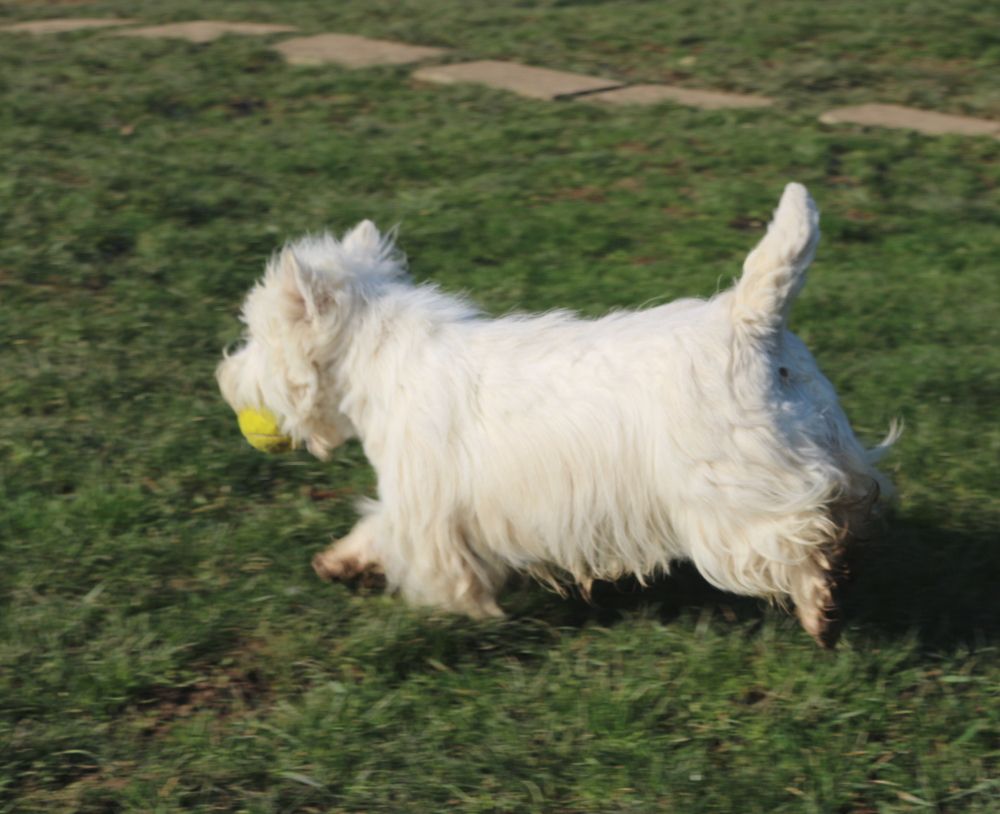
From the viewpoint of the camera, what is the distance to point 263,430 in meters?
4.55

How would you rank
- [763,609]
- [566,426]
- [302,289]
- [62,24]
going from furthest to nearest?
[62,24]
[763,609]
[302,289]
[566,426]

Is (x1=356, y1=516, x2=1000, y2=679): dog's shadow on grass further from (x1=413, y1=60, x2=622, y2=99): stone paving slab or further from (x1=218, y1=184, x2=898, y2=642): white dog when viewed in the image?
(x1=413, y1=60, x2=622, y2=99): stone paving slab

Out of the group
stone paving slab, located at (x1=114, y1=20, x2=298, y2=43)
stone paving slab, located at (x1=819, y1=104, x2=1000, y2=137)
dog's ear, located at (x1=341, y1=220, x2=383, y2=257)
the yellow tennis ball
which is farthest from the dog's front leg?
stone paving slab, located at (x1=114, y1=20, x2=298, y2=43)

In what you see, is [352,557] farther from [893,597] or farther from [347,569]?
[893,597]

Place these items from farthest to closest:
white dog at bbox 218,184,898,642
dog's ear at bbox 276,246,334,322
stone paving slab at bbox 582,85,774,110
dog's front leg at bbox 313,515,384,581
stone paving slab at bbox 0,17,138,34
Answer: stone paving slab at bbox 0,17,138,34
stone paving slab at bbox 582,85,774,110
dog's front leg at bbox 313,515,384,581
dog's ear at bbox 276,246,334,322
white dog at bbox 218,184,898,642

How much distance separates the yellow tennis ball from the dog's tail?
164cm

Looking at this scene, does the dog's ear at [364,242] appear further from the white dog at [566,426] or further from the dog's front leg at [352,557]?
the dog's front leg at [352,557]

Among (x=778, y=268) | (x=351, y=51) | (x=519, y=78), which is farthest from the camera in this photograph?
(x=351, y=51)

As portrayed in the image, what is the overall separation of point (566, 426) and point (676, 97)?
20.3 ft

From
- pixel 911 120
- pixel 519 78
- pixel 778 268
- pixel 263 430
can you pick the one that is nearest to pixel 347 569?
pixel 263 430

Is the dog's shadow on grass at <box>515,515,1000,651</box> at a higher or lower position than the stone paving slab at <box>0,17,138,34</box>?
lower

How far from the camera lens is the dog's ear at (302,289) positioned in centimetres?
412

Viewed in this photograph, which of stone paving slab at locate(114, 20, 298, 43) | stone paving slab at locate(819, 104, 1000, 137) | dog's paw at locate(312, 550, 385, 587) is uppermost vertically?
stone paving slab at locate(114, 20, 298, 43)

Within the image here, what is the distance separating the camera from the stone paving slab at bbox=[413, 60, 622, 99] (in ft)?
32.0
